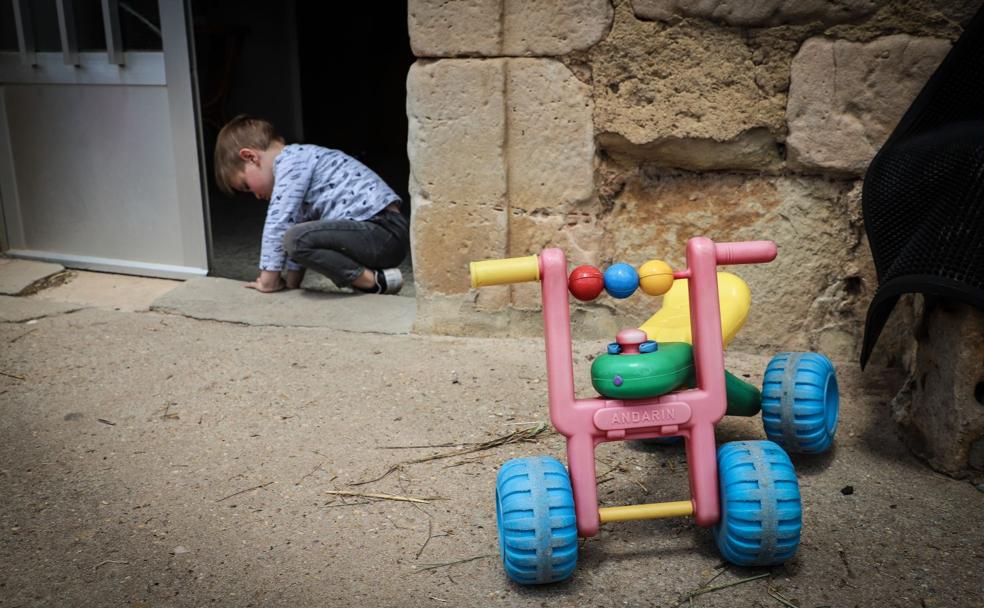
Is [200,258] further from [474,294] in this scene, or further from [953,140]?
[953,140]

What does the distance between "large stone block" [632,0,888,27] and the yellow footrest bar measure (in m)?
1.64

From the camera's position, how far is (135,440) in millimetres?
2703

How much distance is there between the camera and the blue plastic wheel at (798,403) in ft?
7.55

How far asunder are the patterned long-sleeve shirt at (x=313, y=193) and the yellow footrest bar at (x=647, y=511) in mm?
2346

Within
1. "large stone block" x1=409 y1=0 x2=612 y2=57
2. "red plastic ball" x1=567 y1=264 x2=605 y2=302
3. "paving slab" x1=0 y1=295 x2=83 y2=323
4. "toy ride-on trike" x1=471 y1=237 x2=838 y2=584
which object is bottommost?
Result: "paving slab" x1=0 y1=295 x2=83 y2=323

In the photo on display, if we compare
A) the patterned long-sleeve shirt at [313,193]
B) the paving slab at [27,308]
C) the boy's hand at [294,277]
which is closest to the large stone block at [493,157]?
the patterned long-sleeve shirt at [313,193]

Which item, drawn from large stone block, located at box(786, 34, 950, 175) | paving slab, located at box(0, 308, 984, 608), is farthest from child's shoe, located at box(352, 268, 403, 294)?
large stone block, located at box(786, 34, 950, 175)

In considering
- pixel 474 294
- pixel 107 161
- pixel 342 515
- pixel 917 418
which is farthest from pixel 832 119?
pixel 107 161

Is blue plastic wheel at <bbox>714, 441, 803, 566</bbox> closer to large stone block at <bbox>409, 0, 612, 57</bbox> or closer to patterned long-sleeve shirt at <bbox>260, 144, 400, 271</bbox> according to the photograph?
large stone block at <bbox>409, 0, 612, 57</bbox>

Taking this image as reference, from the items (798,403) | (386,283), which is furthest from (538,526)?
(386,283)

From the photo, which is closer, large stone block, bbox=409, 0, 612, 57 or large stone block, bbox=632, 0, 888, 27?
large stone block, bbox=632, 0, 888, 27

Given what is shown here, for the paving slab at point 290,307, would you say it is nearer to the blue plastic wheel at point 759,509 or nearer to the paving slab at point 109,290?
the paving slab at point 109,290

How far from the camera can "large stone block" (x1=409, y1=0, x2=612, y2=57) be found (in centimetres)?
299

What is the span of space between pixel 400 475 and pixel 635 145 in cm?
138
